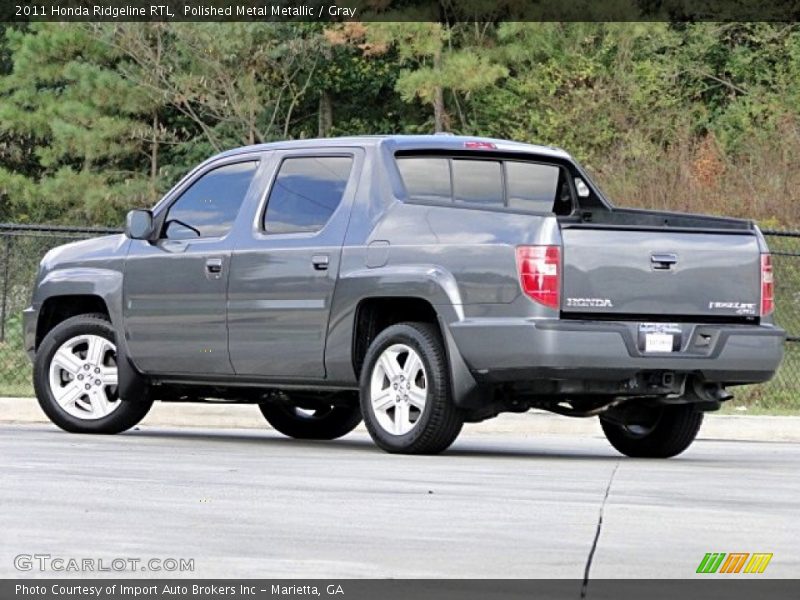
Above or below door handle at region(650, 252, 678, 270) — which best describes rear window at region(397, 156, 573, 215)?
above

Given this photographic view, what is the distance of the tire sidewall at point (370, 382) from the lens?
13.1 meters

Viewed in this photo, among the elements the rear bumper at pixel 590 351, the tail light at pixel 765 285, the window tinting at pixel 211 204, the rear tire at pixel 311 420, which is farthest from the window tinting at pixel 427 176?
the rear tire at pixel 311 420

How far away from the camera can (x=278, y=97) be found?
47.9 meters

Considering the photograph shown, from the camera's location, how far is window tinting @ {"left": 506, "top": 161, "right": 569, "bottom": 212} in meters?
14.4

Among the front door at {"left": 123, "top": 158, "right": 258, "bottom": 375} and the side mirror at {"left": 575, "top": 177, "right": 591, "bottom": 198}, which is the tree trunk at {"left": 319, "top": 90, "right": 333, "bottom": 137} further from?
the side mirror at {"left": 575, "top": 177, "right": 591, "bottom": 198}

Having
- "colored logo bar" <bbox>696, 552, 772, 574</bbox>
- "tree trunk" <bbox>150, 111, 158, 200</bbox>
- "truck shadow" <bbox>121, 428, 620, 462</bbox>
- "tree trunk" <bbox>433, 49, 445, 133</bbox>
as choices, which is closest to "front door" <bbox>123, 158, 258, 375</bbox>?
"truck shadow" <bbox>121, 428, 620, 462</bbox>

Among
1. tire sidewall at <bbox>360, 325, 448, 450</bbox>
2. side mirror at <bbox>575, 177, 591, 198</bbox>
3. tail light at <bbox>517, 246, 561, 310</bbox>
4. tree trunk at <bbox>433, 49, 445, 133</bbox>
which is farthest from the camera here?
tree trunk at <bbox>433, 49, 445, 133</bbox>

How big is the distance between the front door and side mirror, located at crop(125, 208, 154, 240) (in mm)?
109

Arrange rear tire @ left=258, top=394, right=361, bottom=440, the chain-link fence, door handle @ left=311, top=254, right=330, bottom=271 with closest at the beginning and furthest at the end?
1. door handle @ left=311, top=254, right=330, bottom=271
2. rear tire @ left=258, top=394, right=361, bottom=440
3. the chain-link fence

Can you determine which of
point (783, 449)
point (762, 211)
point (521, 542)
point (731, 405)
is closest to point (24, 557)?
point (521, 542)

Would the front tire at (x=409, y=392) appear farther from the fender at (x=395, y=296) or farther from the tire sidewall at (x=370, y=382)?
the fender at (x=395, y=296)

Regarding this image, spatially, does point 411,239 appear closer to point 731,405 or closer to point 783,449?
point 783,449

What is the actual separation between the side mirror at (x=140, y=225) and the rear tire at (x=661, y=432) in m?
3.34

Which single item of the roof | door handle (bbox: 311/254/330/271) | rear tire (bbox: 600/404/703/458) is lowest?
rear tire (bbox: 600/404/703/458)
